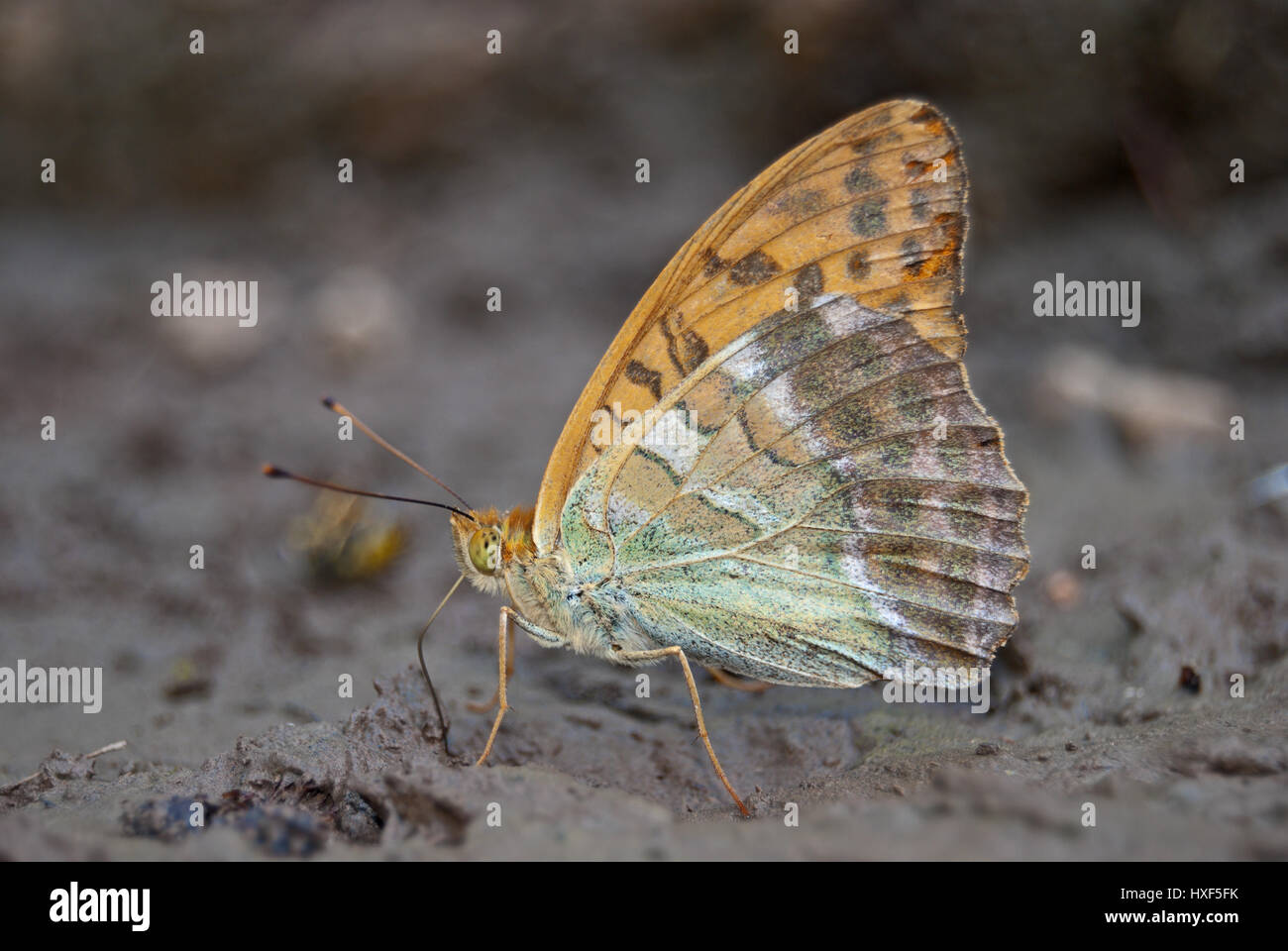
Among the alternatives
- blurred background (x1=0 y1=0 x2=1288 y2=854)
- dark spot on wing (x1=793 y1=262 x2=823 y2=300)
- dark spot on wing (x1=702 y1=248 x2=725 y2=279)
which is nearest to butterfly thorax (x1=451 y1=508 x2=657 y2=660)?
blurred background (x1=0 y1=0 x2=1288 y2=854)

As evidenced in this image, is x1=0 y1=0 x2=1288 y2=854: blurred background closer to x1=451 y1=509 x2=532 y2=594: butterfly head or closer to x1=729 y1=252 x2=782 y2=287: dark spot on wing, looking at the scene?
x1=451 y1=509 x2=532 y2=594: butterfly head

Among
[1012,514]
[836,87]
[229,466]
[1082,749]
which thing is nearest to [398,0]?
[836,87]

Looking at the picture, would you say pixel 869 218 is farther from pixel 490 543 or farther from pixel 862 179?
pixel 490 543

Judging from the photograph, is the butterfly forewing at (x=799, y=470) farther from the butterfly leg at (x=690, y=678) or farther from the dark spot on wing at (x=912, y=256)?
the butterfly leg at (x=690, y=678)

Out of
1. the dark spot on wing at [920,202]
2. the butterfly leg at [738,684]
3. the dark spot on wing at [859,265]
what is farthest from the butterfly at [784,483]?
the butterfly leg at [738,684]

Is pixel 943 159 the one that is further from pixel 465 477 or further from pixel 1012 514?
pixel 465 477
